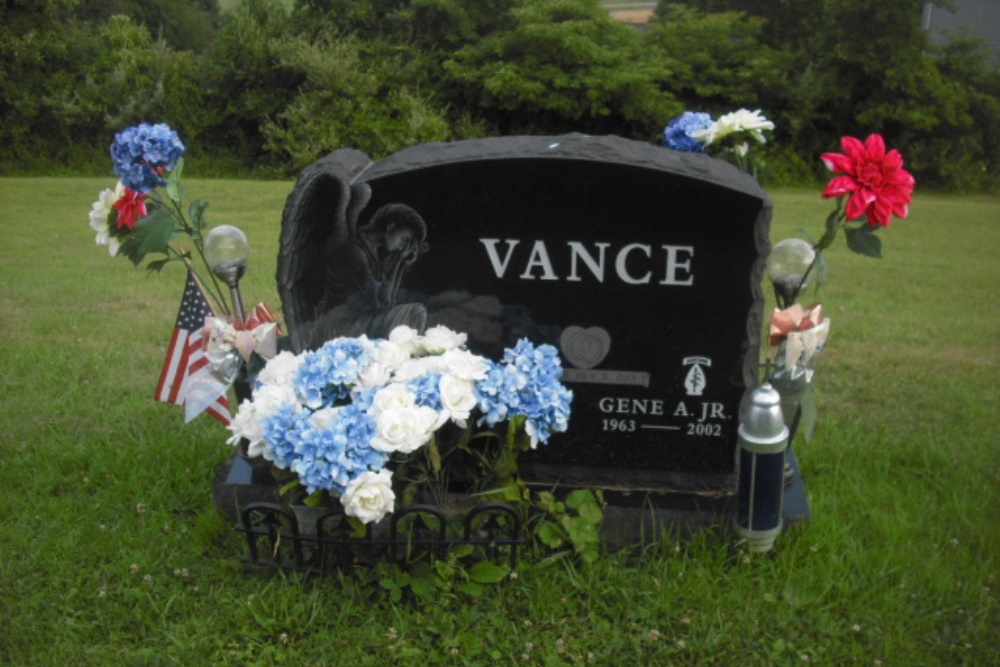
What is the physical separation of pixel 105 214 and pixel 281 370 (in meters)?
0.96

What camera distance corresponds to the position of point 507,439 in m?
2.82

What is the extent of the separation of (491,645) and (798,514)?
1031mm

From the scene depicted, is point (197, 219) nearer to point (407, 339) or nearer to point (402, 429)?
point (407, 339)

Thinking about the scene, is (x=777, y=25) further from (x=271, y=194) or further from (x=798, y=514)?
(x=798, y=514)

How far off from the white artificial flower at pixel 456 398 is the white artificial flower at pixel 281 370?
434mm

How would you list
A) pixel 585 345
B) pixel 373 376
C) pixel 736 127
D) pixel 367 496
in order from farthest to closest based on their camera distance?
pixel 736 127 < pixel 585 345 < pixel 373 376 < pixel 367 496

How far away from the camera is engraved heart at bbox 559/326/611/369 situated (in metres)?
2.91

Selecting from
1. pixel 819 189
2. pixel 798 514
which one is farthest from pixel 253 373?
pixel 819 189

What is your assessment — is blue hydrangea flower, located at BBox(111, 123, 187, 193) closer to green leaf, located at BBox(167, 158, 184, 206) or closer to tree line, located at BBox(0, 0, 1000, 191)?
green leaf, located at BBox(167, 158, 184, 206)

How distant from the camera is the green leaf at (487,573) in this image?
2.67m

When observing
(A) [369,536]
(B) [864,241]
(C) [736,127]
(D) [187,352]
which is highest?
(C) [736,127]

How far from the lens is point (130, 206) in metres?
3.17

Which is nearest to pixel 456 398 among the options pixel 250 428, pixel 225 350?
pixel 250 428

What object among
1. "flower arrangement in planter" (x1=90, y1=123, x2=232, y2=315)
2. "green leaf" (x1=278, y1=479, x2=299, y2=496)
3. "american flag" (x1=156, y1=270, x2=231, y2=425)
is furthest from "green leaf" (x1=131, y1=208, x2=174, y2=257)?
"green leaf" (x1=278, y1=479, x2=299, y2=496)
